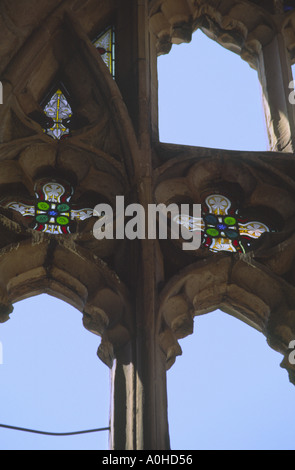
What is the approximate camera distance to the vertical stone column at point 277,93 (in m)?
11.4

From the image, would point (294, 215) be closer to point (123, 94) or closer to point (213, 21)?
point (123, 94)

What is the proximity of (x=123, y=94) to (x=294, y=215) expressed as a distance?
6.01 feet

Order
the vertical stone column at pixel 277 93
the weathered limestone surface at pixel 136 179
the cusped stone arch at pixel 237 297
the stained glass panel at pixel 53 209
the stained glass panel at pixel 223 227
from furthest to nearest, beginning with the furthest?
the vertical stone column at pixel 277 93 → the stained glass panel at pixel 223 227 → the stained glass panel at pixel 53 209 → the cusped stone arch at pixel 237 297 → the weathered limestone surface at pixel 136 179

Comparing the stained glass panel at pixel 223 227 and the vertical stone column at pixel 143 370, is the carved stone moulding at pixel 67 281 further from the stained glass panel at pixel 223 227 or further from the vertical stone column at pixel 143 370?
the stained glass panel at pixel 223 227

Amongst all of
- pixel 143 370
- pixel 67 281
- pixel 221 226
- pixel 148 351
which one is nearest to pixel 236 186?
pixel 221 226

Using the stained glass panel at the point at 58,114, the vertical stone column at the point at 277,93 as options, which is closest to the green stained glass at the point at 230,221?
the vertical stone column at the point at 277,93

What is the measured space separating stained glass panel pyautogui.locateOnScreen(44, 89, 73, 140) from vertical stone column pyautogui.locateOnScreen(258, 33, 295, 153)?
5.83ft

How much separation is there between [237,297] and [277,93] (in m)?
2.54

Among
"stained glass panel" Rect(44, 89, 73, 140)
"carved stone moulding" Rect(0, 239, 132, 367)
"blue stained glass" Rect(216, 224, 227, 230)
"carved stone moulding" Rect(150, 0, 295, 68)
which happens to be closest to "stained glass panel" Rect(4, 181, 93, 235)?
"carved stone moulding" Rect(0, 239, 132, 367)

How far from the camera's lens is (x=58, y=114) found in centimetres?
1127

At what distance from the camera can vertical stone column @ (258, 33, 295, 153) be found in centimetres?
1141

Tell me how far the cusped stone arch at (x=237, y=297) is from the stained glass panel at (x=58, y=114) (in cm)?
192

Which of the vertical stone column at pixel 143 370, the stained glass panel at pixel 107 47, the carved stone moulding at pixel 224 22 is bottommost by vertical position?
the vertical stone column at pixel 143 370
